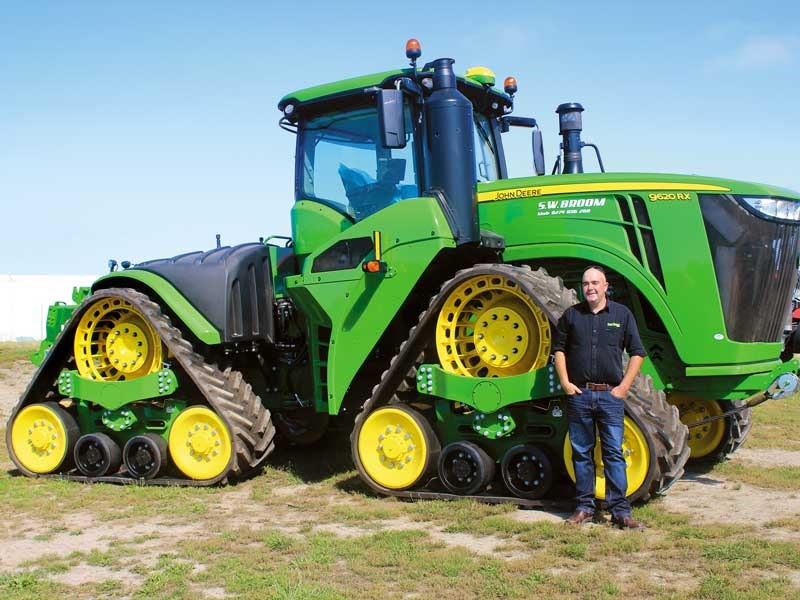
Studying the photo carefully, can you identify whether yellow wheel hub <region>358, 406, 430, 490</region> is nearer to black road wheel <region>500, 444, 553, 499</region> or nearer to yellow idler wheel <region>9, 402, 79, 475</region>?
black road wheel <region>500, 444, 553, 499</region>

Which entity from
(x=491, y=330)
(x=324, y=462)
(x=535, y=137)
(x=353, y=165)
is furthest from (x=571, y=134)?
(x=324, y=462)

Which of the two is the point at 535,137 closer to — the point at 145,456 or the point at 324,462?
the point at 324,462

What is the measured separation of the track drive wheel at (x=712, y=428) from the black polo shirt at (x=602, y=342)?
2210mm

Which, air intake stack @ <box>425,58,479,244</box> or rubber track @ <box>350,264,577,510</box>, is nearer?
rubber track @ <box>350,264,577,510</box>

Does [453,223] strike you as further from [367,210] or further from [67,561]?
[67,561]

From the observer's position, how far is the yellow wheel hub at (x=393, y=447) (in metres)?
6.98

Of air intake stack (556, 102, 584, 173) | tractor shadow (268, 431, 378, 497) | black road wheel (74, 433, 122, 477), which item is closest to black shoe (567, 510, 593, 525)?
tractor shadow (268, 431, 378, 497)

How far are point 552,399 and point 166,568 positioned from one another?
285 centimetres

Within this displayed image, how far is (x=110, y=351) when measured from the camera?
8.62 metres

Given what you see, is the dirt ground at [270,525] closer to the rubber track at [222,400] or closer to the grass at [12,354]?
the rubber track at [222,400]

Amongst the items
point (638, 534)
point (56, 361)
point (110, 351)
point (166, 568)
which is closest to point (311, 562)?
point (166, 568)

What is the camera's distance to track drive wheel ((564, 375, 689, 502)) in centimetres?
591

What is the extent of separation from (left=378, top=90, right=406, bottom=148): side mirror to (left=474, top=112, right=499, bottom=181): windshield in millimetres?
1410

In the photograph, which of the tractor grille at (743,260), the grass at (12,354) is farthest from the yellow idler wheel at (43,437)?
the grass at (12,354)
